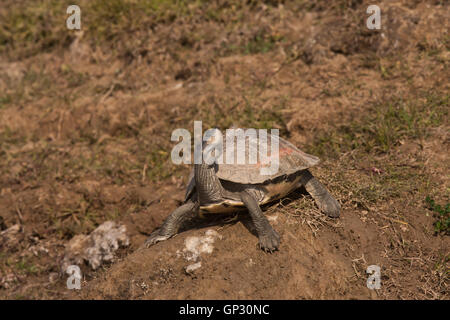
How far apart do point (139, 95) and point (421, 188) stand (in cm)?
446

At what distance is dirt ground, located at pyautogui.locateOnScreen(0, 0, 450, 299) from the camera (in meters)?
3.36

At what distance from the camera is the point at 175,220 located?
3902 millimetres

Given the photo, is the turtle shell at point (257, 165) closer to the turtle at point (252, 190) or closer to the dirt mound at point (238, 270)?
the turtle at point (252, 190)

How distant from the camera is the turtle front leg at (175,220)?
3.89 meters

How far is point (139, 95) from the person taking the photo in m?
6.60

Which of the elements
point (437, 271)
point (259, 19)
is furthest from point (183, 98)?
point (437, 271)

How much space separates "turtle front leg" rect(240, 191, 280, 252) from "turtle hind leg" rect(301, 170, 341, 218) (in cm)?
64

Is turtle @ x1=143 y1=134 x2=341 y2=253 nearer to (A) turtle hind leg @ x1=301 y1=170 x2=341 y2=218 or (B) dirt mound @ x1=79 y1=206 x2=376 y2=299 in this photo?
(A) turtle hind leg @ x1=301 y1=170 x2=341 y2=218

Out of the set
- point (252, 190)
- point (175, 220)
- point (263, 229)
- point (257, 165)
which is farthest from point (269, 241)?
point (175, 220)

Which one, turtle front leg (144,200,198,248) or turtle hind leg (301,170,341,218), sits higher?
turtle hind leg (301,170,341,218)

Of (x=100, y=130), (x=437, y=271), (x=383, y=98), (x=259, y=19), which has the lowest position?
Result: (x=437, y=271)

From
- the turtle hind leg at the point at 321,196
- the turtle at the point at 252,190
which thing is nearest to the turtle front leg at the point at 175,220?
the turtle at the point at 252,190

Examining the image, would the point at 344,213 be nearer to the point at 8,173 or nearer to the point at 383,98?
the point at 383,98

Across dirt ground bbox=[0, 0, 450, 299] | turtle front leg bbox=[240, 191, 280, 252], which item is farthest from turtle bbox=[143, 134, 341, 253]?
dirt ground bbox=[0, 0, 450, 299]
